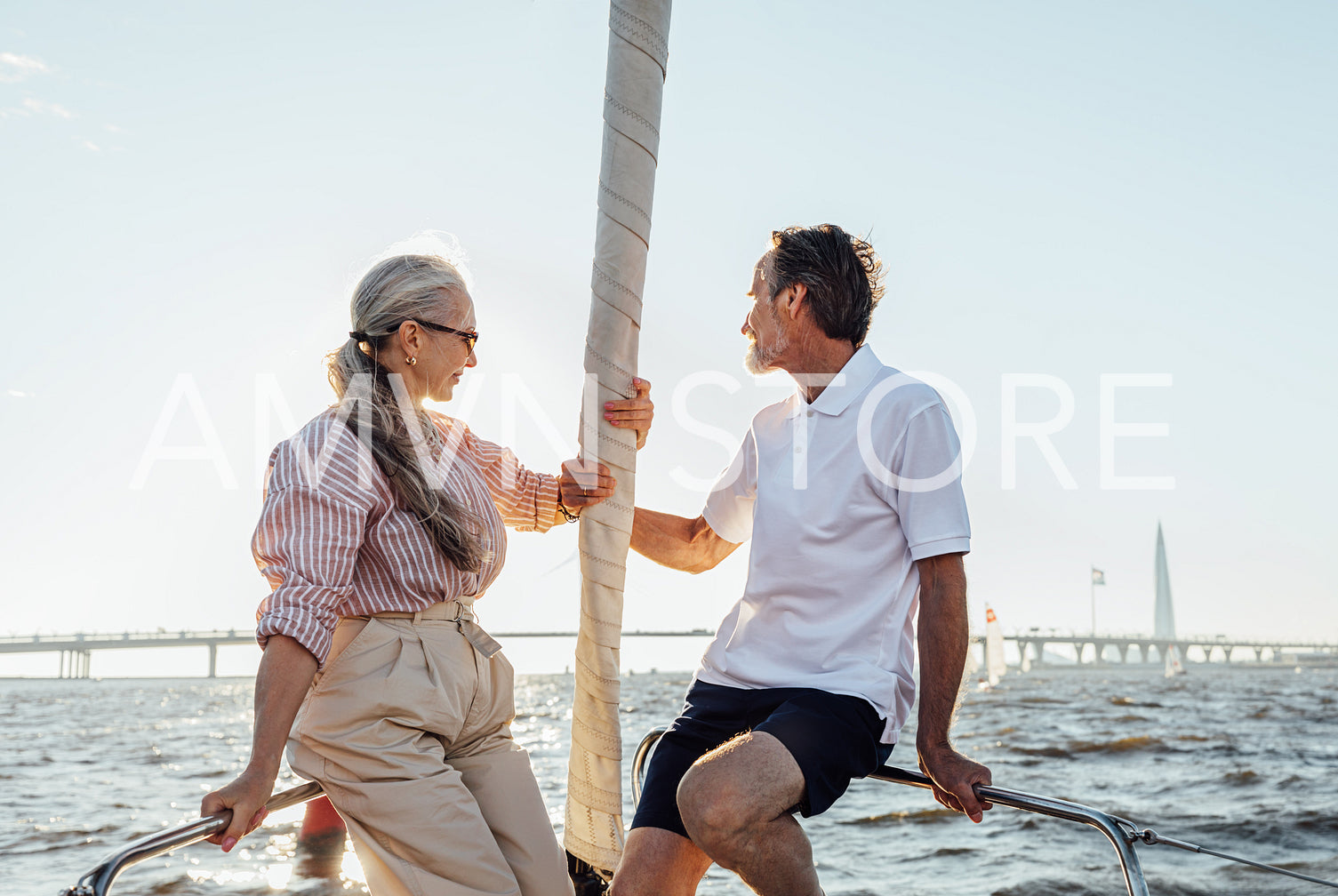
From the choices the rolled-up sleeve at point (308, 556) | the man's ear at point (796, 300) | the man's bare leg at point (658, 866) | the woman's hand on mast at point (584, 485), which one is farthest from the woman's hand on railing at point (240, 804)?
the man's ear at point (796, 300)

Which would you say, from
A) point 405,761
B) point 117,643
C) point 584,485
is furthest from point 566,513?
point 117,643

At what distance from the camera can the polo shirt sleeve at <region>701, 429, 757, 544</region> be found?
3188mm

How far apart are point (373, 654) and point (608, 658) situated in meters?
0.94

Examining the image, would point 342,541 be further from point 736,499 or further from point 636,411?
point 736,499

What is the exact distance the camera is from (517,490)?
10.2 ft

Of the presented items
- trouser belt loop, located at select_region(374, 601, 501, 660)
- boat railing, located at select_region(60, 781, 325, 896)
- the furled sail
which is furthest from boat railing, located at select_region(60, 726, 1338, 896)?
the furled sail

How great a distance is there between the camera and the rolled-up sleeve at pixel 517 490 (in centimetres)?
299

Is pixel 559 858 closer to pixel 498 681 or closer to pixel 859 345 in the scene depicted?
pixel 498 681

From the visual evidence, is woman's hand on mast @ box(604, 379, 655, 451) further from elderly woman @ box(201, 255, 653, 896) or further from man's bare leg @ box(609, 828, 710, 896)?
man's bare leg @ box(609, 828, 710, 896)

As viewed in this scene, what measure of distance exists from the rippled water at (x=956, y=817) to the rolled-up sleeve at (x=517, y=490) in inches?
240

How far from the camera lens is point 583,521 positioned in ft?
10.3

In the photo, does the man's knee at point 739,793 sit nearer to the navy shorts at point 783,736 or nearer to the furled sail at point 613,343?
the navy shorts at point 783,736

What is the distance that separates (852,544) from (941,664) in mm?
372

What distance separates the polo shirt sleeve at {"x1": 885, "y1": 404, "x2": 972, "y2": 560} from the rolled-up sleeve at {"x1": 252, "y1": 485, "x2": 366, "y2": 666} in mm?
1323
